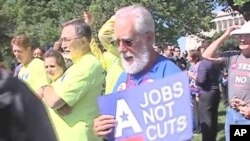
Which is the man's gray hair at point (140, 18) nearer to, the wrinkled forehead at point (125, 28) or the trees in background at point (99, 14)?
the wrinkled forehead at point (125, 28)

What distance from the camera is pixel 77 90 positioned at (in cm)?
402

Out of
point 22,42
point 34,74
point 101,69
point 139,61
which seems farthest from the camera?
point 22,42

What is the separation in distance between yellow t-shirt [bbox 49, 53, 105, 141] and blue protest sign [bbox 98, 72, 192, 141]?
101 cm

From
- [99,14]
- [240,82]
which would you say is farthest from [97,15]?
[240,82]

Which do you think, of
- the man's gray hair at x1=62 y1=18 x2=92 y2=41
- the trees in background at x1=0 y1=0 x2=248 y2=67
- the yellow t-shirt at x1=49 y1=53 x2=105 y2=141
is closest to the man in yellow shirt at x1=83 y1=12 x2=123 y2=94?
the man's gray hair at x1=62 y1=18 x2=92 y2=41

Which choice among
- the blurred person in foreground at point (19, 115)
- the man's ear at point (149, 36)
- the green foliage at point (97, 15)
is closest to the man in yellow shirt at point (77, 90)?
the man's ear at point (149, 36)

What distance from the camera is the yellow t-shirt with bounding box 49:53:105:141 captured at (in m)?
4.05

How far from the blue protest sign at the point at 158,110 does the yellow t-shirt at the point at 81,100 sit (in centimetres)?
101

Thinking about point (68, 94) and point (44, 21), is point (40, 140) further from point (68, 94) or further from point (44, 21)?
point (44, 21)

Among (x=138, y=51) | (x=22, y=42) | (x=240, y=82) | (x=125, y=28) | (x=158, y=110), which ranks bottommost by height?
(x=240, y=82)

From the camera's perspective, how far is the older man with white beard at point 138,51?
10.6ft

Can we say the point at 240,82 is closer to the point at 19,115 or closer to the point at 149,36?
the point at 149,36

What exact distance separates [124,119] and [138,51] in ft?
1.32

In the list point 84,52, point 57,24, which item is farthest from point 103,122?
point 57,24
